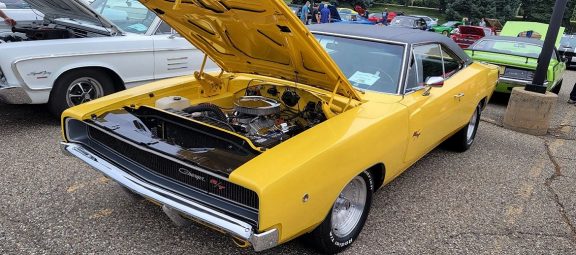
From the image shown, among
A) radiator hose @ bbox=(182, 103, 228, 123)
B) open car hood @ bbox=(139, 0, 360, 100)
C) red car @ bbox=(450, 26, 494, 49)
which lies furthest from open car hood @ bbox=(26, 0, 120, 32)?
red car @ bbox=(450, 26, 494, 49)

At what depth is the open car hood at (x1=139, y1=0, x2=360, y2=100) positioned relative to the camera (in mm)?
2546

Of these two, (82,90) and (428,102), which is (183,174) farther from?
(82,90)

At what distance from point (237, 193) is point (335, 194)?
1.86ft

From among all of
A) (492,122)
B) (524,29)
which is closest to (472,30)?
(524,29)

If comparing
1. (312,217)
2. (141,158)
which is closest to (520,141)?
(312,217)

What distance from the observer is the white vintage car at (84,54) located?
4.46m

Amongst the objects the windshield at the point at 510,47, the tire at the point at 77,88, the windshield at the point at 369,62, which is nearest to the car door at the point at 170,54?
the tire at the point at 77,88

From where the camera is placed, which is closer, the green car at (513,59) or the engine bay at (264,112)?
the engine bay at (264,112)

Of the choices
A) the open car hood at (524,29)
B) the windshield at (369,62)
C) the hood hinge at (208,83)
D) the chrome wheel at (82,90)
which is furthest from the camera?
the open car hood at (524,29)

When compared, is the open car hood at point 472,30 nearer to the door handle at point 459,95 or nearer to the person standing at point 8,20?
the door handle at point 459,95

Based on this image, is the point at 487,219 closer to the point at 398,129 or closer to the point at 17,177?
the point at 398,129

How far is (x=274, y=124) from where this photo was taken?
3.17 metres

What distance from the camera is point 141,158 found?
2.66 m

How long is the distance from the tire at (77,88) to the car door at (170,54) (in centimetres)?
64
